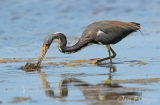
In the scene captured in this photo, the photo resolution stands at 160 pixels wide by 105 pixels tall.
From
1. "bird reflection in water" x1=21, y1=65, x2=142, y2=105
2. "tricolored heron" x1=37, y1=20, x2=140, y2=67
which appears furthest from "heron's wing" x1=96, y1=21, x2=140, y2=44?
"bird reflection in water" x1=21, y1=65, x2=142, y2=105

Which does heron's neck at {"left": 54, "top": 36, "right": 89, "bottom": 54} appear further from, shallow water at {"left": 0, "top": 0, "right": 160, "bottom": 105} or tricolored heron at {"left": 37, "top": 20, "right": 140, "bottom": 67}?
shallow water at {"left": 0, "top": 0, "right": 160, "bottom": 105}

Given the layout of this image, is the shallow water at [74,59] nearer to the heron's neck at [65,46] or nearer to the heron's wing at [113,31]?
A: the heron's neck at [65,46]

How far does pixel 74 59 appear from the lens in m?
12.9

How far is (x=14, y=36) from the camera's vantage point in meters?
16.7

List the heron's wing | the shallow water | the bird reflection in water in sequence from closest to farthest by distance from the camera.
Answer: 1. the bird reflection in water
2. the shallow water
3. the heron's wing

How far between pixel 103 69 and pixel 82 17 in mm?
8186

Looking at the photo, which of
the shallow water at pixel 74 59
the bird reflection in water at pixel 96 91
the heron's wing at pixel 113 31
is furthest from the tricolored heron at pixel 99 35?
the bird reflection in water at pixel 96 91

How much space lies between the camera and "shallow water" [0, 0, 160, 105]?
9117 mm

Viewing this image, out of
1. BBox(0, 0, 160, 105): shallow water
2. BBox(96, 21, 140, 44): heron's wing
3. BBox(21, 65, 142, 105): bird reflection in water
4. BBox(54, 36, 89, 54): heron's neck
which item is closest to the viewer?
BBox(21, 65, 142, 105): bird reflection in water

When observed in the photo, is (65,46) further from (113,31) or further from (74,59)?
(113,31)

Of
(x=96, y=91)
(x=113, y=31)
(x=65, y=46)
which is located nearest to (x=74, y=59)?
(x=65, y=46)

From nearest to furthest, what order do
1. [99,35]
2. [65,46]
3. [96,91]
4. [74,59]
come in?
1. [96,91]
2. [65,46]
3. [99,35]
4. [74,59]

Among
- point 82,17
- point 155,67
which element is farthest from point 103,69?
point 82,17

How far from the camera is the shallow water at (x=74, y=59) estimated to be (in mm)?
9117
